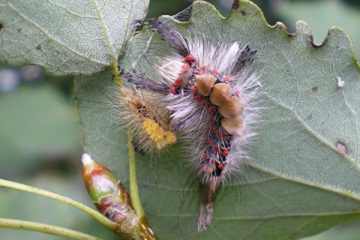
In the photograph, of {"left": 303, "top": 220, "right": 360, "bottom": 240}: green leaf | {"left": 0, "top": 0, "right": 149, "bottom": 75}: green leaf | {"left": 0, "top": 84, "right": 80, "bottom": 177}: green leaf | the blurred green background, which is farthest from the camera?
{"left": 0, "top": 84, "right": 80, "bottom": 177}: green leaf

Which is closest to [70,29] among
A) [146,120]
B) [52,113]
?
[146,120]

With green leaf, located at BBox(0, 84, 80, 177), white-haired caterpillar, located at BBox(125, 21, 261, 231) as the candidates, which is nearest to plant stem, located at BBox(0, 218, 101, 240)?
white-haired caterpillar, located at BBox(125, 21, 261, 231)

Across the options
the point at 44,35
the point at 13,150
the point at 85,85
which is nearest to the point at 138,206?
the point at 85,85

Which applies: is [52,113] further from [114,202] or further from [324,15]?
[114,202]

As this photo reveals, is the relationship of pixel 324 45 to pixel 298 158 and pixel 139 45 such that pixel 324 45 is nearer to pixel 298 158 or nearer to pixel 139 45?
pixel 298 158

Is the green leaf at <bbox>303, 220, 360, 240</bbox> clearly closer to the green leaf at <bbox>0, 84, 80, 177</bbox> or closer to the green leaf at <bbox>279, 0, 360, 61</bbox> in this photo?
the green leaf at <bbox>279, 0, 360, 61</bbox>
